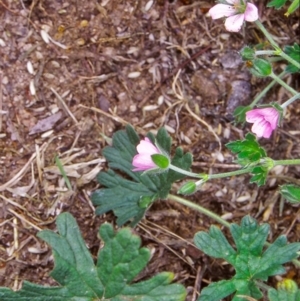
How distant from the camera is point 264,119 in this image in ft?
7.31

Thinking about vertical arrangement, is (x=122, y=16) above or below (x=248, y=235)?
above

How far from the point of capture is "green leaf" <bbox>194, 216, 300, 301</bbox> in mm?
2301

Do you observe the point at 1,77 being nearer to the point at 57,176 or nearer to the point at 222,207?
the point at 57,176

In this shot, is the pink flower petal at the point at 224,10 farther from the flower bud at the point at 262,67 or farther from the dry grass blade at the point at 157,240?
the dry grass blade at the point at 157,240

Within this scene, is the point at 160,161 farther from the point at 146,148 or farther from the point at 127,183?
the point at 127,183

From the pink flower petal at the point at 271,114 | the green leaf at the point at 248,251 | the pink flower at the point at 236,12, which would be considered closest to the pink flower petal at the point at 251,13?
the pink flower at the point at 236,12

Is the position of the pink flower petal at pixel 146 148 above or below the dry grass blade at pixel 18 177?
above

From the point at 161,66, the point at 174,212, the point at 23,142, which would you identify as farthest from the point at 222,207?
the point at 23,142

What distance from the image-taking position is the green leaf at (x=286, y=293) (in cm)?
222

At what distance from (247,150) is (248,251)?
38 cm

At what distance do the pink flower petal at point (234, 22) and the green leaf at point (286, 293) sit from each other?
0.88 m

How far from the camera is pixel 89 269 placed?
89.1 inches

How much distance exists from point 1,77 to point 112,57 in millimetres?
439

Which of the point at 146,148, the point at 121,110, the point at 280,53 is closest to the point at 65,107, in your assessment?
the point at 121,110
